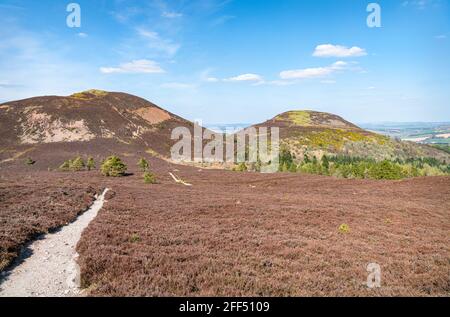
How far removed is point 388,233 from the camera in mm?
17938

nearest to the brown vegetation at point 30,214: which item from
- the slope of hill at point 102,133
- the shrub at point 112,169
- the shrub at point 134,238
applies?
the shrub at point 134,238

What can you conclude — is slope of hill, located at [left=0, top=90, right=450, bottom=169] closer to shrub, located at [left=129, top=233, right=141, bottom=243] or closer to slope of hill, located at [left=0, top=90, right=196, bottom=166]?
slope of hill, located at [left=0, top=90, right=196, bottom=166]

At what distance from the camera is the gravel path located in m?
8.55

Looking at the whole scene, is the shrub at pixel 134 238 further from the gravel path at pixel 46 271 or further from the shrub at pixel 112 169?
the shrub at pixel 112 169

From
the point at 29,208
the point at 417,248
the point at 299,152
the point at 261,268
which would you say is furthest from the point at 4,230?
the point at 299,152

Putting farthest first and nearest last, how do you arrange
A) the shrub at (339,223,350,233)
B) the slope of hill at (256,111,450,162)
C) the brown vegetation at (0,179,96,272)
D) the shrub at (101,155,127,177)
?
the slope of hill at (256,111,450,162) < the shrub at (101,155,127,177) < the shrub at (339,223,350,233) < the brown vegetation at (0,179,96,272)

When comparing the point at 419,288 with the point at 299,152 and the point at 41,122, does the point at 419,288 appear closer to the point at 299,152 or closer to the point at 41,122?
the point at 41,122

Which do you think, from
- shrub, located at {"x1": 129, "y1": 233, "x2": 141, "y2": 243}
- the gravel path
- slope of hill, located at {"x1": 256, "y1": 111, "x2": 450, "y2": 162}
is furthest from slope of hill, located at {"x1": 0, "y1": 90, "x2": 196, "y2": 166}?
shrub, located at {"x1": 129, "y1": 233, "x2": 141, "y2": 243}

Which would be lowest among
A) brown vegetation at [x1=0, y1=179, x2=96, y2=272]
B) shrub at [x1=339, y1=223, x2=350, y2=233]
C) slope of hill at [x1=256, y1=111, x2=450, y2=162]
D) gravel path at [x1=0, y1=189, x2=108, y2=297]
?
shrub at [x1=339, y1=223, x2=350, y2=233]

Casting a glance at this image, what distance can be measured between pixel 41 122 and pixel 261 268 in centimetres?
13654

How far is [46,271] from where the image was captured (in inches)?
395

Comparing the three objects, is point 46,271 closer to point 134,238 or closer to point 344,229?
point 134,238

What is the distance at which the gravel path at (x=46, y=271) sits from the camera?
8.55 metres

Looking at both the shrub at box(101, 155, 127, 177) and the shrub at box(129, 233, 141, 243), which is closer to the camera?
the shrub at box(129, 233, 141, 243)
